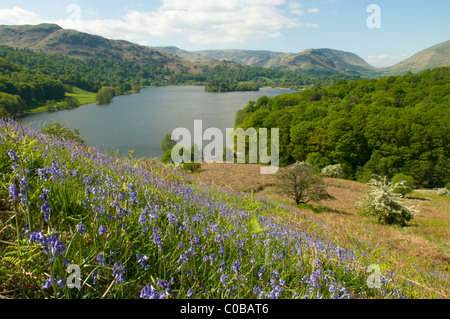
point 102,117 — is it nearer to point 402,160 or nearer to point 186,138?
point 186,138

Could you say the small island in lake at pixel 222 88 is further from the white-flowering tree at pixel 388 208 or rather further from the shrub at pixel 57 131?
the white-flowering tree at pixel 388 208

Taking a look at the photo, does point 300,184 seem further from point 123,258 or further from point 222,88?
point 222,88

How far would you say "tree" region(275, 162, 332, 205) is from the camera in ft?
66.9

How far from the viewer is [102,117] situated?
7862 centimetres

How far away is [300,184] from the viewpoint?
818 inches

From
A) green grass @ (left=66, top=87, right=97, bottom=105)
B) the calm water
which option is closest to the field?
the calm water

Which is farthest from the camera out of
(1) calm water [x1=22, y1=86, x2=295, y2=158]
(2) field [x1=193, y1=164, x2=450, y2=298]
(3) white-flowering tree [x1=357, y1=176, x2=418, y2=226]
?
(1) calm water [x1=22, y1=86, x2=295, y2=158]

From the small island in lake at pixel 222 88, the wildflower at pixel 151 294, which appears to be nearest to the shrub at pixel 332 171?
the wildflower at pixel 151 294

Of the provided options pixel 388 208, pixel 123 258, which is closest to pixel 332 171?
pixel 388 208

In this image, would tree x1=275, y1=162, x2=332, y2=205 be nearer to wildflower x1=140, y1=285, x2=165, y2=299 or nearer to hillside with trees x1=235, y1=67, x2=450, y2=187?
wildflower x1=140, y1=285, x2=165, y2=299

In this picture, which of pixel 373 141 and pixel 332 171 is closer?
pixel 332 171

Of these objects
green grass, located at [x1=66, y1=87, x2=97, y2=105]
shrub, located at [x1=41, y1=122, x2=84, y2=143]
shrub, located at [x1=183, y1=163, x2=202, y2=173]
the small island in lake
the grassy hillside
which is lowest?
shrub, located at [x1=183, y1=163, x2=202, y2=173]
